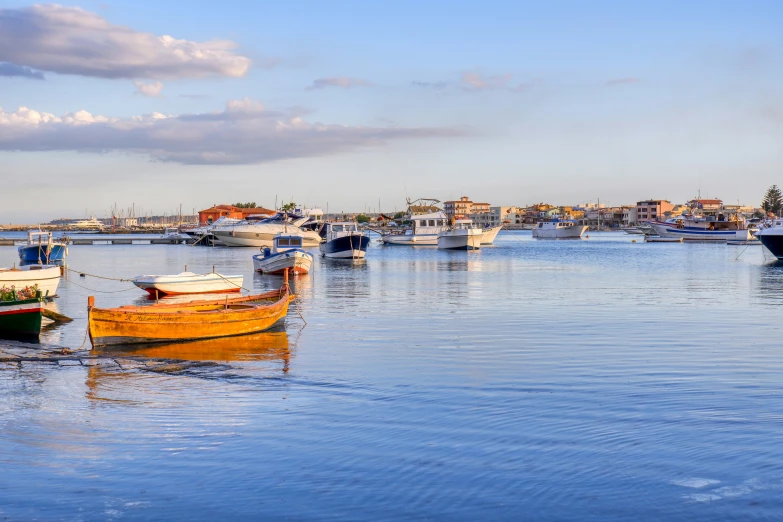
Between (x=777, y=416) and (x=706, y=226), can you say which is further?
(x=706, y=226)

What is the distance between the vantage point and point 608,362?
1623cm

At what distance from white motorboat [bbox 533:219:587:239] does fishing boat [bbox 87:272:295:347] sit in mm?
130603

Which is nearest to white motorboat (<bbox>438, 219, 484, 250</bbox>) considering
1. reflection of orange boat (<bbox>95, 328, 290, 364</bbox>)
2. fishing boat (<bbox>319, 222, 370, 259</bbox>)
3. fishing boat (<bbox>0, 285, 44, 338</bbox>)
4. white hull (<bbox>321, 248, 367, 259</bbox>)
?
fishing boat (<bbox>319, 222, 370, 259</bbox>)

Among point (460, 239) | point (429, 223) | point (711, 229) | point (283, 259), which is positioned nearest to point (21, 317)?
point (283, 259)

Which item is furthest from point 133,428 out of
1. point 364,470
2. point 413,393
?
point 413,393

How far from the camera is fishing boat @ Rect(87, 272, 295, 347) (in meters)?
17.9

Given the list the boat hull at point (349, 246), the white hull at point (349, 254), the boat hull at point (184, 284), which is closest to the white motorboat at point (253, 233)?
the white hull at point (349, 254)

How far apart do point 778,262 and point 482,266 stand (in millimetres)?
23202

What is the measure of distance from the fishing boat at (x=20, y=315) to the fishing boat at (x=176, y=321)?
1.96m

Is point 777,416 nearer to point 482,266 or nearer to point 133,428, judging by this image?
point 133,428

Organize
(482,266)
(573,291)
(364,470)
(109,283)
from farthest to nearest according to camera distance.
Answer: (482,266) < (109,283) < (573,291) < (364,470)

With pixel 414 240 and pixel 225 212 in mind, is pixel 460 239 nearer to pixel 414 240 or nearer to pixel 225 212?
pixel 414 240

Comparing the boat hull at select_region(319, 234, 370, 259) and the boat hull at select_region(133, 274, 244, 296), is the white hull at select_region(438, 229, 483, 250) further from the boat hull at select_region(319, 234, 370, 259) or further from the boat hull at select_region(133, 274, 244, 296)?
the boat hull at select_region(133, 274, 244, 296)

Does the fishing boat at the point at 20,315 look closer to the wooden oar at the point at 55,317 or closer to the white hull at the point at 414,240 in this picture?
the wooden oar at the point at 55,317
